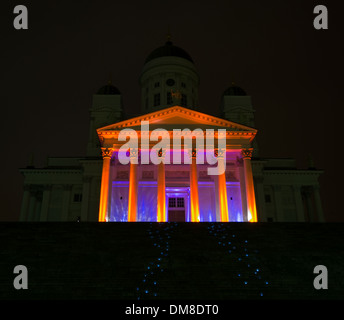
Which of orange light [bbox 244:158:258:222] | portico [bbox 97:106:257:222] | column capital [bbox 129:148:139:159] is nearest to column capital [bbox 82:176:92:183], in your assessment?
portico [bbox 97:106:257:222]

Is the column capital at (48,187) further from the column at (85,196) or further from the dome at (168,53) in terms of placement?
the dome at (168,53)

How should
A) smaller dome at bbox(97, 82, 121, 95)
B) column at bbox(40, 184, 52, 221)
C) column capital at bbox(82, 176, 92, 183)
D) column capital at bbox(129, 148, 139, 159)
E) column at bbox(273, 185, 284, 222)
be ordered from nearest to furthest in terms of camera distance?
column capital at bbox(129, 148, 139, 159) < column capital at bbox(82, 176, 92, 183) < column at bbox(40, 184, 52, 221) < column at bbox(273, 185, 284, 222) < smaller dome at bbox(97, 82, 121, 95)

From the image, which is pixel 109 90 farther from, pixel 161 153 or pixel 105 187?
pixel 105 187

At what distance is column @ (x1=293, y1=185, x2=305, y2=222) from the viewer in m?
38.5

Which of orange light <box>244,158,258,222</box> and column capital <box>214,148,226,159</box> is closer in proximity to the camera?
orange light <box>244,158,258,222</box>

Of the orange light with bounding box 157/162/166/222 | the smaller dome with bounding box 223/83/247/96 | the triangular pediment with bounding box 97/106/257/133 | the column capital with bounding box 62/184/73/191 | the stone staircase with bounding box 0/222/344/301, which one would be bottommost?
the stone staircase with bounding box 0/222/344/301

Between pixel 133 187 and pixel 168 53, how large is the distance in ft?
71.1

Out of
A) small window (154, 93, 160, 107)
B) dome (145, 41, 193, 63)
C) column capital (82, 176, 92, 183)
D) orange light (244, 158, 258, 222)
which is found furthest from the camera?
dome (145, 41, 193, 63)

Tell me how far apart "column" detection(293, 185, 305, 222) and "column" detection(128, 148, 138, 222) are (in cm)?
1817

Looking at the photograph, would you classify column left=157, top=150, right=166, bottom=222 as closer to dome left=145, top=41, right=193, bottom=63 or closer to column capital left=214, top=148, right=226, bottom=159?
column capital left=214, top=148, right=226, bottom=159

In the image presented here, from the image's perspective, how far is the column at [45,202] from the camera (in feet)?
125
